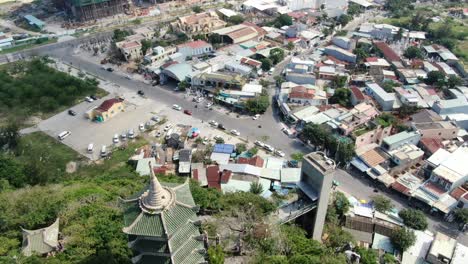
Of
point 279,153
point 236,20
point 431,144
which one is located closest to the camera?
point 431,144

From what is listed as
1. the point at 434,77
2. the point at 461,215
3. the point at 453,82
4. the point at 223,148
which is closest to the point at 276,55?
the point at 434,77

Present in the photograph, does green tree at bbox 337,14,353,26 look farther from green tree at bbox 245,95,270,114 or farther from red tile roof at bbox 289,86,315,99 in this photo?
green tree at bbox 245,95,270,114

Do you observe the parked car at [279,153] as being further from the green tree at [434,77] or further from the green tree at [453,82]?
the green tree at [453,82]

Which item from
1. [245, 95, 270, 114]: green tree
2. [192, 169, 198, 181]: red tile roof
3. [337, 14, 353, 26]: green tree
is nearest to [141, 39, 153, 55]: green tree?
[245, 95, 270, 114]: green tree

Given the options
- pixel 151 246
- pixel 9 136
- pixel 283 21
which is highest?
pixel 151 246

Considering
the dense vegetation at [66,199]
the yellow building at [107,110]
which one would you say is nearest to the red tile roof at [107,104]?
the yellow building at [107,110]

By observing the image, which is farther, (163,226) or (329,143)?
(329,143)

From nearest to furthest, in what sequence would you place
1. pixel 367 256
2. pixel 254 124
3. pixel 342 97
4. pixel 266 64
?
pixel 367 256 → pixel 254 124 → pixel 342 97 → pixel 266 64

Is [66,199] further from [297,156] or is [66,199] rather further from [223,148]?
[297,156]
